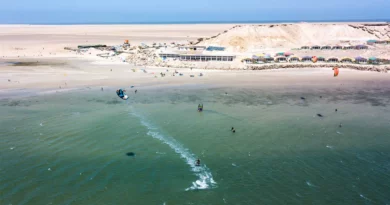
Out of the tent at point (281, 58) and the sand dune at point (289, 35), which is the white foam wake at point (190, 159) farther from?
the sand dune at point (289, 35)

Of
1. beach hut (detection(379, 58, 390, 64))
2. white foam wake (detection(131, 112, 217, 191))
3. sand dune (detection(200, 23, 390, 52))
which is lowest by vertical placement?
white foam wake (detection(131, 112, 217, 191))

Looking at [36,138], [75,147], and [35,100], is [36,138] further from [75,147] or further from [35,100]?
[35,100]

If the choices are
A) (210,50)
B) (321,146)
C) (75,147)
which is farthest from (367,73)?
(75,147)

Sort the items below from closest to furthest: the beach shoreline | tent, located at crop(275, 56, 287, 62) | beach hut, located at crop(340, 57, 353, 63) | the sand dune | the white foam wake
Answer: the white foam wake → the beach shoreline → beach hut, located at crop(340, 57, 353, 63) → tent, located at crop(275, 56, 287, 62) → the sand dune

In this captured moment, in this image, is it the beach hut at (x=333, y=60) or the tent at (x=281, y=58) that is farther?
the tent at (x=281, y=58)

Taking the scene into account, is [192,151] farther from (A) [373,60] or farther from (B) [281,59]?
(A) [373,60]

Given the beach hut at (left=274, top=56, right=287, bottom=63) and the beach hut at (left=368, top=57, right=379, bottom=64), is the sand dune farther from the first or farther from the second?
the beach hut at (left=368, top=57, right=379, bottom=64)

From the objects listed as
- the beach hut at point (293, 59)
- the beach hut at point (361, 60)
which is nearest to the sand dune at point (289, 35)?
the beach hut at point (293, 59)

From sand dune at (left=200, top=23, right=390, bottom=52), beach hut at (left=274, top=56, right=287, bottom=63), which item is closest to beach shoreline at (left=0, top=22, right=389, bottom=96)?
beach hut at (left=274, top=56, right=287, bottom=63)
